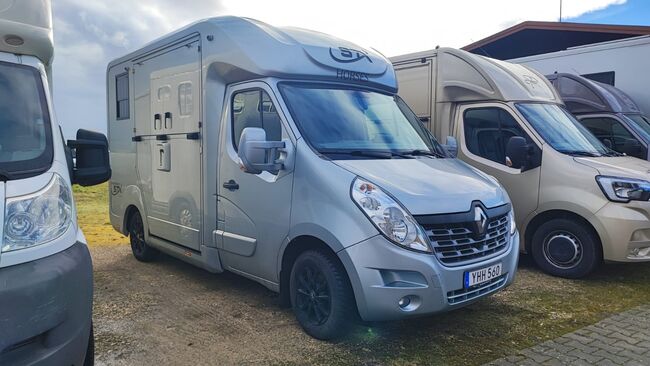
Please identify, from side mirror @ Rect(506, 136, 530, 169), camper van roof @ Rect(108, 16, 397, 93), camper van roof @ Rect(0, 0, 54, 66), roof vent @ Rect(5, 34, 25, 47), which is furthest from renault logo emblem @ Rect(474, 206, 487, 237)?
roof vent @ Rect(5, 34, 25, 47)

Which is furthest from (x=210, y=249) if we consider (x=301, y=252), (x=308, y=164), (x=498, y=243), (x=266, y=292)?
(x=498, y=243)

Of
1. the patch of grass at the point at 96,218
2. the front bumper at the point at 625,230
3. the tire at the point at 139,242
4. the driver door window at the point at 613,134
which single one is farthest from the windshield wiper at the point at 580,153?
the patch of grass at the point at 96,218

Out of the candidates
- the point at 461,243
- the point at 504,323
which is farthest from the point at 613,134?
the point at 461,243

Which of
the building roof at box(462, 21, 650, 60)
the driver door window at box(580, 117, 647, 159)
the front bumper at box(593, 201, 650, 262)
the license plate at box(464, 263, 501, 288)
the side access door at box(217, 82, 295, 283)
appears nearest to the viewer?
the license plate at box(464, 263, 501, 288)

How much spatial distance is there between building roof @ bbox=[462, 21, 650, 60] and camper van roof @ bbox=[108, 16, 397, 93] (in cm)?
1159

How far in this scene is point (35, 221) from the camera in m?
2.59

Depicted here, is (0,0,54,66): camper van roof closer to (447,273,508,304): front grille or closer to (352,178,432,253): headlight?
(352,178,432,253): headlight

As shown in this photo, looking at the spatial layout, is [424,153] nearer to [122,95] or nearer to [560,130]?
[560,130]

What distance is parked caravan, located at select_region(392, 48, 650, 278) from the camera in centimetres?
563

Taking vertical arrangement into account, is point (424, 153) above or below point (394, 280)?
above

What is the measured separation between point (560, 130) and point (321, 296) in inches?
167

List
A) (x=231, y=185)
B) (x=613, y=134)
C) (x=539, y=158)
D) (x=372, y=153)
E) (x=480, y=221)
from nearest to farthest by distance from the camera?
(x=480, y=221)
(x=372, y=153)
(x=231, y=185)
(x=539, y=158)
(x=613, y=134)

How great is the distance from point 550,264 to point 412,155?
272 cm

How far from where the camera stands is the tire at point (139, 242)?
6796 mm
